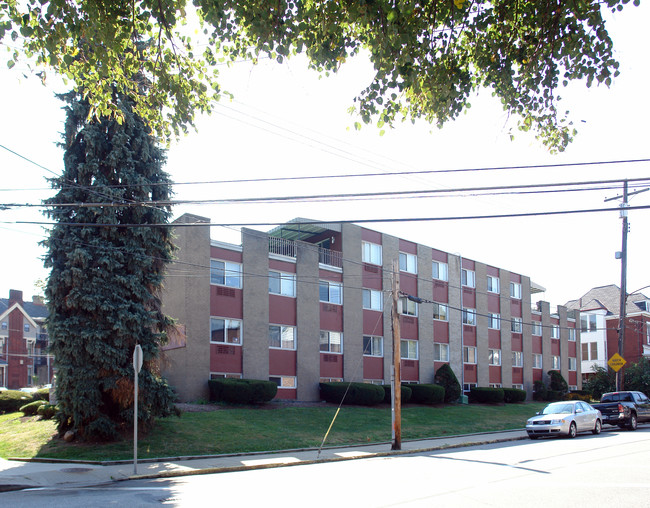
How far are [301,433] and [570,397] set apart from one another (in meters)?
30.5

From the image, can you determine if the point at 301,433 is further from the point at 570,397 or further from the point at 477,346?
the point at 570,397

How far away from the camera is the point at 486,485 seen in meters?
11.2

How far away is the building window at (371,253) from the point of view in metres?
34.9

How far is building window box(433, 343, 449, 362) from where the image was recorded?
128 feet

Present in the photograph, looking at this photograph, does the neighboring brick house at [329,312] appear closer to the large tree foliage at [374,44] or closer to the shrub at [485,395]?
the shrub at [485,395]

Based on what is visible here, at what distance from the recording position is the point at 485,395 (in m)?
38.9

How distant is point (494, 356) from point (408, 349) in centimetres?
986

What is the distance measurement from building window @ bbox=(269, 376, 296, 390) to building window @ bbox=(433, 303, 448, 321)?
12502 millimetres

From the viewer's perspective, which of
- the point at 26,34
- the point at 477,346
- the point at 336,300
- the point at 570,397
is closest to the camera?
the point at 26,34

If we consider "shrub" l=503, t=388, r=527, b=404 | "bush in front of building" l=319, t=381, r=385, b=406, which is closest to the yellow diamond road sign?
"shrub" l=503, t=388, r=527, b=404

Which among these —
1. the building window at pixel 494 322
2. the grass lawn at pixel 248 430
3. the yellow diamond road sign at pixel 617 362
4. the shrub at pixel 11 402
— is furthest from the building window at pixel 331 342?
the building window at pixel 494 322

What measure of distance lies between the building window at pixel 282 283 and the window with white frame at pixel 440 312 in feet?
A: 39.2

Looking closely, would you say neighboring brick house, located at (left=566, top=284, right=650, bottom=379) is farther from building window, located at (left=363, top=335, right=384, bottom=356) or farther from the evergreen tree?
the evergreen tree

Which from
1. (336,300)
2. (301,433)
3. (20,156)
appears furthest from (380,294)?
(20,156)
